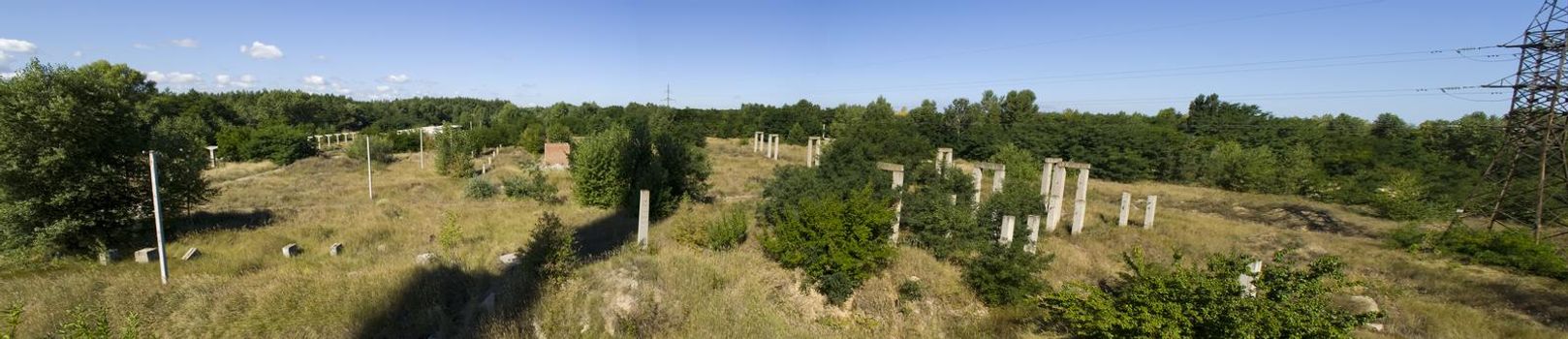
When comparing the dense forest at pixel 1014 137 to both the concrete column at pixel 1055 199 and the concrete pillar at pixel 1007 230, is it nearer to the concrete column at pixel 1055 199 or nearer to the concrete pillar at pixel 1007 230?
the concrete column at pixel 1055 199

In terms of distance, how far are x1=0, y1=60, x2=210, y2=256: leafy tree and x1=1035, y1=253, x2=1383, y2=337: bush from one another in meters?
18.0

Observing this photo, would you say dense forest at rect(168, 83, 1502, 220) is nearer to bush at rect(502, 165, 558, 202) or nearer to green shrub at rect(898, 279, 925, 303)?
bush at rect(502, 165, 558, 202)

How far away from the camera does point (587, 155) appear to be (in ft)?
61.1

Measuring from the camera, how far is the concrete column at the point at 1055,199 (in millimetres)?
17359

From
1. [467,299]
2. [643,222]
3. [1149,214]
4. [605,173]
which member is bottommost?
[467,299]

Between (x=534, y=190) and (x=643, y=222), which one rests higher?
(x=643, y=222)

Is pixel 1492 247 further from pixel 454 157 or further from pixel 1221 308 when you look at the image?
pixel 454 157

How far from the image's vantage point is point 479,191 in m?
23.1

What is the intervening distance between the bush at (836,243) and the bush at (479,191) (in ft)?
55.9

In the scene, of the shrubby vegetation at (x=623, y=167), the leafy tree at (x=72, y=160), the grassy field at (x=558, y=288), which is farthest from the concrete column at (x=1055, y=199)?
the leafy tree at (x=72, y=160)

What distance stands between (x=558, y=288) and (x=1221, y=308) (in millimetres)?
8571

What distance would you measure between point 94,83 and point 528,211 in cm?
940

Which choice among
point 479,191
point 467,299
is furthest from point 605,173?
point 467,299

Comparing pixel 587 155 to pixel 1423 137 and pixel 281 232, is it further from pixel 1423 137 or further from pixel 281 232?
pixel 1423 137
